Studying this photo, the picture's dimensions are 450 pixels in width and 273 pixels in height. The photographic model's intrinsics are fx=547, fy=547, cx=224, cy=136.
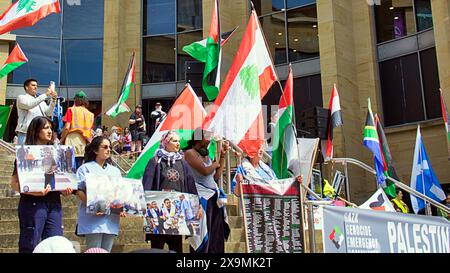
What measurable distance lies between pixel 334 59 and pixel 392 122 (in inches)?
124

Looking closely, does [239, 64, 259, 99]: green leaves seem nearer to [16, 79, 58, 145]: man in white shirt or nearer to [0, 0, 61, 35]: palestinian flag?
[16, 79, 58, 145]: man in white shirt

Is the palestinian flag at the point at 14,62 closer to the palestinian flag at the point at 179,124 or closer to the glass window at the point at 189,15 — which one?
the palestinian flag at the point at 179,124

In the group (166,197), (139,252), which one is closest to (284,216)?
(166,197)

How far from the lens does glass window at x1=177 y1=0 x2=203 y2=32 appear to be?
26.5 m

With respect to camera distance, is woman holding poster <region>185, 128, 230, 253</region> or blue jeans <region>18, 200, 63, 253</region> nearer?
blue jeans <region>18, 200, 63, 253</region>

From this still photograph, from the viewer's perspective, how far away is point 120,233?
7.50m

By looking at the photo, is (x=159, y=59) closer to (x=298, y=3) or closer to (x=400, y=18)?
(x=298, y=3)

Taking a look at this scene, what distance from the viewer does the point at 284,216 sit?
20.9 feet

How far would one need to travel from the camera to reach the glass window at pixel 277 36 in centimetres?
2362

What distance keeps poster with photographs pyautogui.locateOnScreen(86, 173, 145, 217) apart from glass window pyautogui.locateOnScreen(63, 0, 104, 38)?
2281 centimetres

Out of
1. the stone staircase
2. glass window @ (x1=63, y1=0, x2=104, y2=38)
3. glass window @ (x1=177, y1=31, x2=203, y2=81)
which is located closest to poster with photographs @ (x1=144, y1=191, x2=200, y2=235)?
the stone staircase

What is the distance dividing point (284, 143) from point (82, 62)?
2150 centimetres

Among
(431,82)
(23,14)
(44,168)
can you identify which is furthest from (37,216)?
(431,82)
